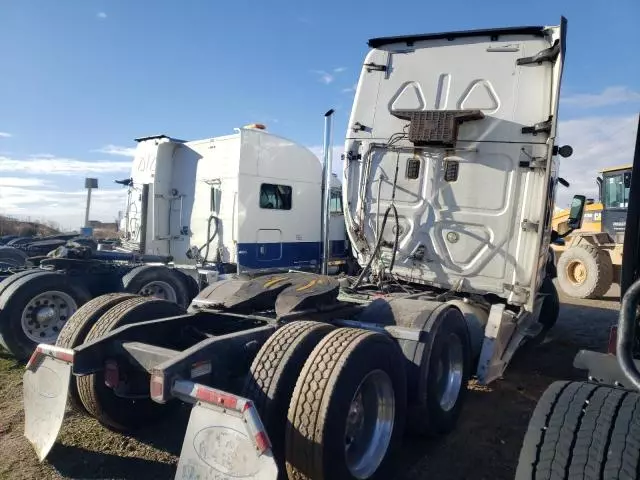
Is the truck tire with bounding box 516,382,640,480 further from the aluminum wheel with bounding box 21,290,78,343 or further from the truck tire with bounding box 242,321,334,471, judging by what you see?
→ the aluminum wheel with bounding box 21,290,78,343

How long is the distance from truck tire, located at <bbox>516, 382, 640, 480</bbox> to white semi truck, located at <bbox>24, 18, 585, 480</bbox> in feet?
3.60

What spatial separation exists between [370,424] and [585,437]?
163 centimetres

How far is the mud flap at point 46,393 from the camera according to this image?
348 centimetres

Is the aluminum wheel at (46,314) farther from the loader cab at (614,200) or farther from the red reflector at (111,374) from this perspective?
the loader cab at (614,200)

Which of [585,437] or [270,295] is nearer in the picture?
[585,437]

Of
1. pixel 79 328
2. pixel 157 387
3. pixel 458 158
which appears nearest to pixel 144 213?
pixel 79 328

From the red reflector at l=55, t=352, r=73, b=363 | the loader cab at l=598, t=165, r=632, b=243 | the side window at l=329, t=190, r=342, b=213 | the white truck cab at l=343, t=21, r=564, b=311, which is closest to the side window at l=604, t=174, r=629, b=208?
the loader cab at l=598, t=165, r=632, b=243

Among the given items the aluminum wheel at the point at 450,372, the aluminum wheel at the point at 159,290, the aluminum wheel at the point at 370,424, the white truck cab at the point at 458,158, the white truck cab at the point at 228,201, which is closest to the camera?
the aluminum wheel at the point at 370,424

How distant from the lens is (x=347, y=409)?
301cm

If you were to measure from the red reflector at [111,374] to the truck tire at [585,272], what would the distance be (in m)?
12.0

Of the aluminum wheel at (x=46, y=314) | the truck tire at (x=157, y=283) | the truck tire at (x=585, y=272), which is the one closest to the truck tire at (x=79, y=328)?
the aluminum wheel at (x=46, y=314)

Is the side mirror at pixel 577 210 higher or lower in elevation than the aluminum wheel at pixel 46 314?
higher

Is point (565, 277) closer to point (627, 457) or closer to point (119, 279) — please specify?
point (119, 279)

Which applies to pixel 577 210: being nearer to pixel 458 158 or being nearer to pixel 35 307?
Answer: pixel 458 158
